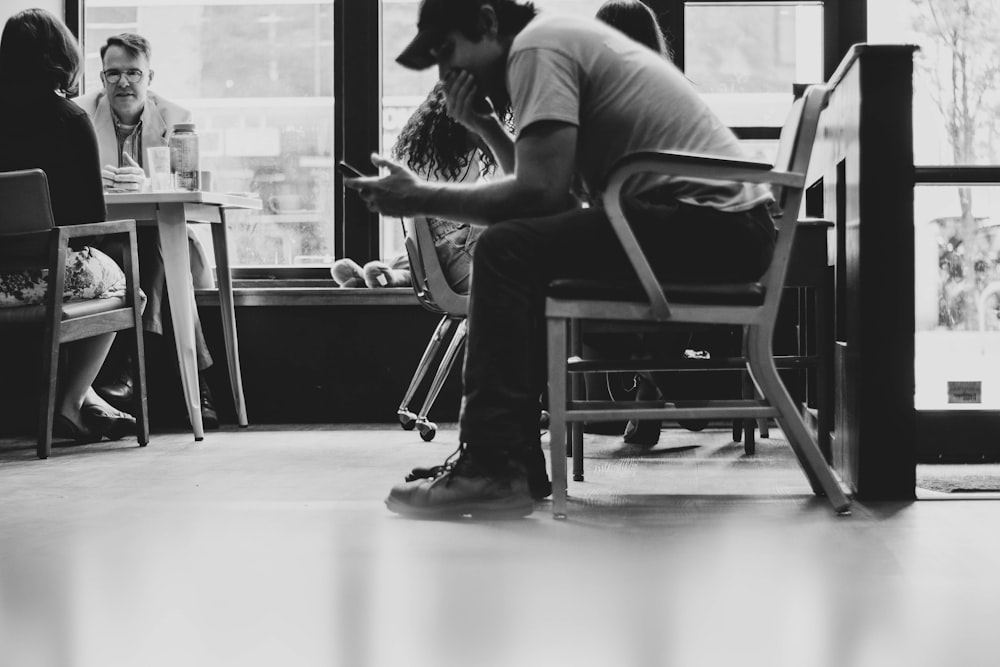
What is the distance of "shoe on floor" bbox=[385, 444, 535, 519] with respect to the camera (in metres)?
2.01

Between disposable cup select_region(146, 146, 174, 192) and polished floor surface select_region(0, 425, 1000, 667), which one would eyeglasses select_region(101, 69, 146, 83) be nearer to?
disposable cup select_region(146, 146, 174, 192)

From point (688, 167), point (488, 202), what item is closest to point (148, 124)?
point (488, 202)

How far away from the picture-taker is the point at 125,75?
413 centimetres

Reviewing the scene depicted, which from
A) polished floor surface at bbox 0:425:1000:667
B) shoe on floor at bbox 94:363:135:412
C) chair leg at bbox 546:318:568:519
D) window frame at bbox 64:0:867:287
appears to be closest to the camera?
polished floor surface at bbox 0:425:1000:667

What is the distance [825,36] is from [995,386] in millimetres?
1909

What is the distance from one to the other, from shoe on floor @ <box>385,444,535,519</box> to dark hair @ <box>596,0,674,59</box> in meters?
1.48

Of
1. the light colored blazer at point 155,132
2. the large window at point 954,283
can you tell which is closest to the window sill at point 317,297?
the light colored blazer at point 155,132

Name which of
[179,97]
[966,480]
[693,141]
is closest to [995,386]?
[966,480]

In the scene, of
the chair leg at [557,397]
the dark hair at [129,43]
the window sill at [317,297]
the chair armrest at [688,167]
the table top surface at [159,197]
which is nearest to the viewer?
the chair armrest at [688,167]

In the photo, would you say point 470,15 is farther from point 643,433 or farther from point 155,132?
point 155,132

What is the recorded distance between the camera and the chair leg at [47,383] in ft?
10.2

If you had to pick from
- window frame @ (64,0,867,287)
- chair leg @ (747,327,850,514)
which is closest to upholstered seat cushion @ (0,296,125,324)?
window frame @ (64,0,867,287)

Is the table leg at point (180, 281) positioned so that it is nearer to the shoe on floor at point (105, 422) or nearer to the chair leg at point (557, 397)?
the shoe on floor at point (105, 422)

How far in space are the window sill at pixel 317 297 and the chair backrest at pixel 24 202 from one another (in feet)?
3.59
